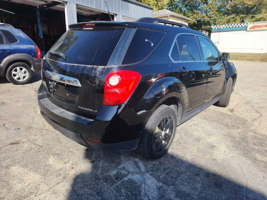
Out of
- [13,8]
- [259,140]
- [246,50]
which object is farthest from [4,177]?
[246,50]

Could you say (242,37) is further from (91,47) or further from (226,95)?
(91,47)

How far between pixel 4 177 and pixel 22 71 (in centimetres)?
466

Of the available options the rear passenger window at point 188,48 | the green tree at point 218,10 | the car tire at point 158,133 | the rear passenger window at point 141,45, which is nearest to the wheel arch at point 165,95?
the car tire at point 158,133

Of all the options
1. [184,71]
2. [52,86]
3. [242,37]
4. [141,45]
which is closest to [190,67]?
[184,71]

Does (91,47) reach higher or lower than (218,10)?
lower

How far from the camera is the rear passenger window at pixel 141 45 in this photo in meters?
1.94

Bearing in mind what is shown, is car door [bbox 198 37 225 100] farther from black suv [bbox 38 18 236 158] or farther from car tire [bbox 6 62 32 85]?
car tire [bbox 6 62 32 85]

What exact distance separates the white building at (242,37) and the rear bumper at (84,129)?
102 feet

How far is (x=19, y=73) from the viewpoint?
18.9ft

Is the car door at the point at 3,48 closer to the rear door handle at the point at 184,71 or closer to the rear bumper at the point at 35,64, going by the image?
the rear bumper at the point at 35,64

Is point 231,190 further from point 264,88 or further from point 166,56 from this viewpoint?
point 264,88

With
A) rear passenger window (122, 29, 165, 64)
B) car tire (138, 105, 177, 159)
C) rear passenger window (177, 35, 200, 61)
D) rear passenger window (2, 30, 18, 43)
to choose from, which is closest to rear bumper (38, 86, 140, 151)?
car tire (138, 105, 177, 159)

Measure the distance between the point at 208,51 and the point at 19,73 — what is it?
556 centimetres

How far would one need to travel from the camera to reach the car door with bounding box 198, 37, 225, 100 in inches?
132
